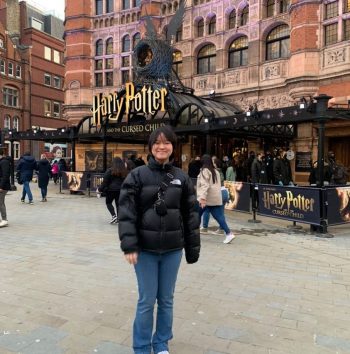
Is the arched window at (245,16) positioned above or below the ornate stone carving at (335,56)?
above

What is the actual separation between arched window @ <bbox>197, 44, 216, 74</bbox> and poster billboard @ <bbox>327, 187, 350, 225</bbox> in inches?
585

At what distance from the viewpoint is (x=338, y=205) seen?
28.9 feet

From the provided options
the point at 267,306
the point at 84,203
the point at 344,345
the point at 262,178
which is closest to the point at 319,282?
the point at 267,306

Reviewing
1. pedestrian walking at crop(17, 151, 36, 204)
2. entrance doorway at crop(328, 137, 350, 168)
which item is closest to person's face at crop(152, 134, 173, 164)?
pedestrian walking at crop(17, 151, 36, 204)

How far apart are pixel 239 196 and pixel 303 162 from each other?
26.2 ft

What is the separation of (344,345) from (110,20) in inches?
1028

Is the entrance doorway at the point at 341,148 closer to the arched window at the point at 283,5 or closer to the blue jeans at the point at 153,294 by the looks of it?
the arched window at the point at 283,5

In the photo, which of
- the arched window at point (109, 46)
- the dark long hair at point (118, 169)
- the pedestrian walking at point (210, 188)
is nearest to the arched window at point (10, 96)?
the arched window at point (109, 46)

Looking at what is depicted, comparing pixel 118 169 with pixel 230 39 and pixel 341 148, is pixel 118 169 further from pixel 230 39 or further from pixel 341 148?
pixel 230 39

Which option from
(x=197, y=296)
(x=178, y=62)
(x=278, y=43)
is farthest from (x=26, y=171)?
(x=278, y=43)

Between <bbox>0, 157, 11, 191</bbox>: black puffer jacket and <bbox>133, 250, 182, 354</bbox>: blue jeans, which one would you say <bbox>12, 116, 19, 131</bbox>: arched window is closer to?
<bbox>0, 157, 11, 191</bbox>: black puffer jacket

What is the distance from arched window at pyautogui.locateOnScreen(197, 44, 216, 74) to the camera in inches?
873

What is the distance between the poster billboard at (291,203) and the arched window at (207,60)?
13998 mm

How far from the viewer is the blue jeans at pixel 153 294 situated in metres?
3.00
